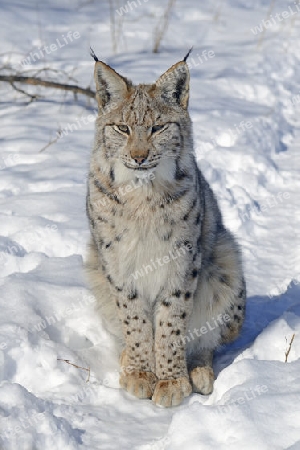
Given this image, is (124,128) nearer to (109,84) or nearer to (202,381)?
(109,84)

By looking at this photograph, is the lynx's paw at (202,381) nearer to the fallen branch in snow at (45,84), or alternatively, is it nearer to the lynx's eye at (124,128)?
the lynx's eye at (124,128)

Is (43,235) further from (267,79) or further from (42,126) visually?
(267,79)

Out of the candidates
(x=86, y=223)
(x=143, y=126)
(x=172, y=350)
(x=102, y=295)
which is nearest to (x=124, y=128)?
(x=143, y=126)

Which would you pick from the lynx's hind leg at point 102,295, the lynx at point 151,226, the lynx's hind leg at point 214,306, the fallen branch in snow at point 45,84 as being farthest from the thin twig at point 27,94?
the lynx's hind leg at point 214,306

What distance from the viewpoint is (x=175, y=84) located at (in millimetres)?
3611

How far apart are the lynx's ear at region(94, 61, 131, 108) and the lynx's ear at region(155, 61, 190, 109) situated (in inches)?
6.3

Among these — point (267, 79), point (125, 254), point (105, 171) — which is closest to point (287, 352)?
point (125, 254)

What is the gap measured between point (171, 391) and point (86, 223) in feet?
5.29

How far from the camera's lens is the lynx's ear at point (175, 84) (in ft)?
11.8

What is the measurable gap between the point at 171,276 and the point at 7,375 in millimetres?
872

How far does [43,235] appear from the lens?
4.87 m

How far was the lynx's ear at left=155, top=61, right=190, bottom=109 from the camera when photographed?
3584 mm

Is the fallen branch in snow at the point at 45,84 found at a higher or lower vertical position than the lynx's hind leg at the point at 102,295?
lower

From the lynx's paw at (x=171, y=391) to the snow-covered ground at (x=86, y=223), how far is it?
1.7 inches
